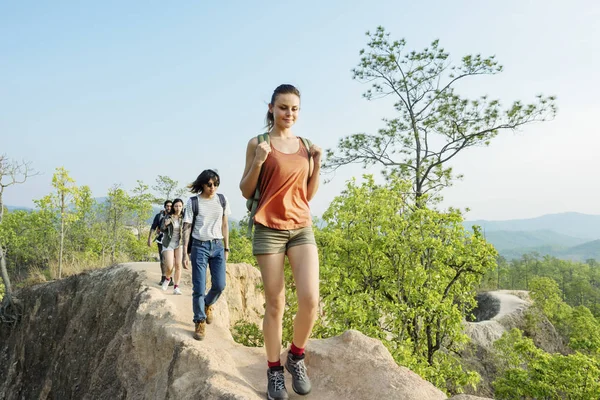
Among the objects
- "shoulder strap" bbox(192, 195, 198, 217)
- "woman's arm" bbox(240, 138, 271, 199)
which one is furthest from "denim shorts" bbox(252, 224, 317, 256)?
"shoulder strap" bbox(192, 195, 198, 217)

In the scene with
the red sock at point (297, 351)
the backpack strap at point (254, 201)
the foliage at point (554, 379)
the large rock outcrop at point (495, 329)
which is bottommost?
the large rock outcrop at point (495, 329)

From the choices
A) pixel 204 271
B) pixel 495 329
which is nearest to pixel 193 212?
pixel 204 271

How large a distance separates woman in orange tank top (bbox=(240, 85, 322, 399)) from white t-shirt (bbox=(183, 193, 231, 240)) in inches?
94.5

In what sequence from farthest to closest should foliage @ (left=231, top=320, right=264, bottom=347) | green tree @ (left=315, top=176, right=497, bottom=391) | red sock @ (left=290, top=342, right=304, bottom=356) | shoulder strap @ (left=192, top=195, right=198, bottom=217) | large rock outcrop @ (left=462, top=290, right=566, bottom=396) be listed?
large rock outcrop @ (left=462, top=290, right=566, bottom=396) < foliage @ (left=231, top=320, right=264, bottom=347) < green tree @ (left=315, top=176, right=497, bottom=391) < shoulder strap @ (left=192, top=195, right=198, bottom=217) < red sock @ (left=290, top=342, right=304, bottom=356)

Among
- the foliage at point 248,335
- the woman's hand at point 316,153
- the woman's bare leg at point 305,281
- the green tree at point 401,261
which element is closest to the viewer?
the woman's bare leg at point 305,281

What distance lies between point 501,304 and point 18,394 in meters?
22.7

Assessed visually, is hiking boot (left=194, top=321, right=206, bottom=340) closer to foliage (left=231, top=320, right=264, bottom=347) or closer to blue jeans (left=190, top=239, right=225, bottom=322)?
blue jeans (left=190, top=239, right=225, bottom=322)

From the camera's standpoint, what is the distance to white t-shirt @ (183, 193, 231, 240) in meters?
5.65

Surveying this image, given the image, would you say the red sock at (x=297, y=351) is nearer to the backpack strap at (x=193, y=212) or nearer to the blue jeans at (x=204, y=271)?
the blue jeans at (x=204, y=271)

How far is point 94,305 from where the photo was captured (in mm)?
9773

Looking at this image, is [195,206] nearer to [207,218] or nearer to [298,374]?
[207,218]

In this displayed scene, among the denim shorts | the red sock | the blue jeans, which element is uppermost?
the denim shorts

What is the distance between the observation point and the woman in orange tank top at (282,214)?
10.9 ft

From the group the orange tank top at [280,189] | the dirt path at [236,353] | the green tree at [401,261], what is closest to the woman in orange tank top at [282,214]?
the orange tank top at [280,189]
